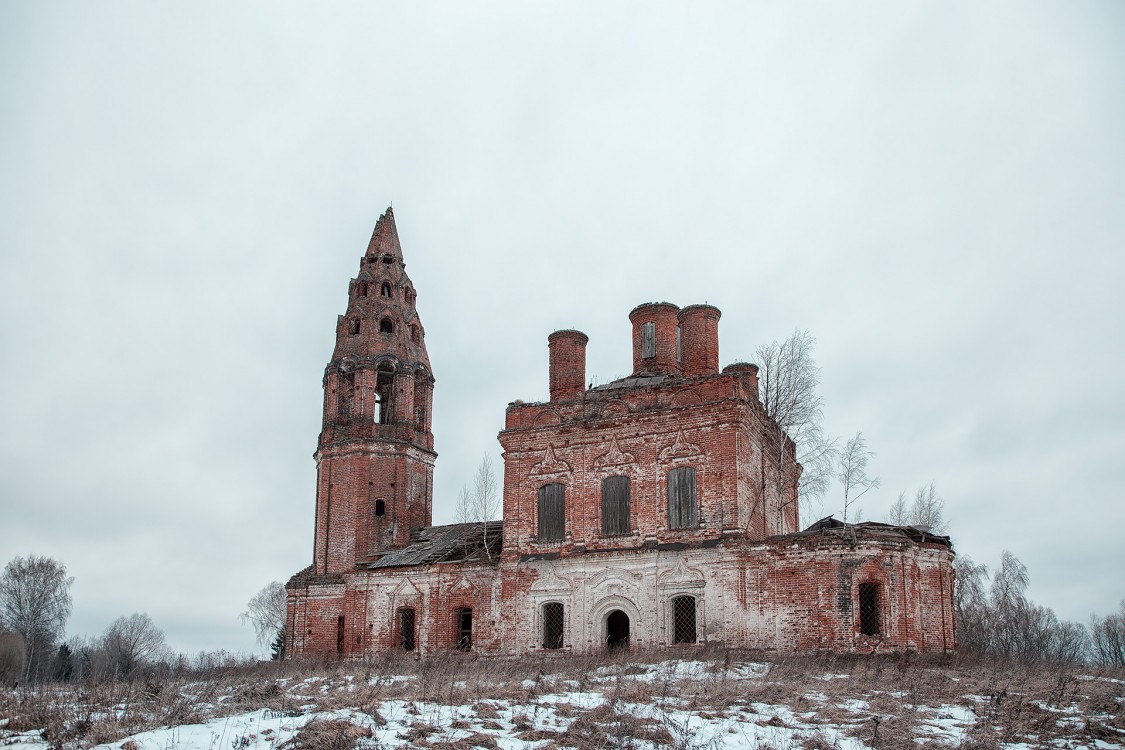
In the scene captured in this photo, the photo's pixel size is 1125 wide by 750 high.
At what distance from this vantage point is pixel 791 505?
92.3 feet

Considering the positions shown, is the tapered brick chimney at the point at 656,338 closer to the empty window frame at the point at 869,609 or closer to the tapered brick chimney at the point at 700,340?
the tapered brick chimney at the point at 700,340

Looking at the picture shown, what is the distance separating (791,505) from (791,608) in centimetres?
700

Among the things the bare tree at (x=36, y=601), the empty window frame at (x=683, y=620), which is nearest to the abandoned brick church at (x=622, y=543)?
the empty window frame at (x=683, y=620)

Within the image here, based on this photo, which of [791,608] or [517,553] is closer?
[791,608]

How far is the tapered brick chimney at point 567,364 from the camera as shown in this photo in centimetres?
2688

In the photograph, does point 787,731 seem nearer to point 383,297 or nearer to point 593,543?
point 593,543

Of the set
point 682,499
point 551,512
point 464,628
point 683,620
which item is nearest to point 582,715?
Result: point 683,620

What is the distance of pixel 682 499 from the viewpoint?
23391 millimetres

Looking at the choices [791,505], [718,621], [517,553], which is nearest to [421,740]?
[718,621]

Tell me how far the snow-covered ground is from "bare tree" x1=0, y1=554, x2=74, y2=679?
Result: 3329cm

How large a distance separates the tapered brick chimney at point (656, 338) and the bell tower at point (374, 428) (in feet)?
26.5

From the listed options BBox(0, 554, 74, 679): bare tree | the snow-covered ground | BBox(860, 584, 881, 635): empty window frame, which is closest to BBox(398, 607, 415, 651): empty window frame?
the snow-covered ground

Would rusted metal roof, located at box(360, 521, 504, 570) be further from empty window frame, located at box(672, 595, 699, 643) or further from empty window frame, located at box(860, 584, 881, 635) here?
empty window frame, located at box(860, 584, 881, 635)

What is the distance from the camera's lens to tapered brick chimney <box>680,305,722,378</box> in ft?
86.4
